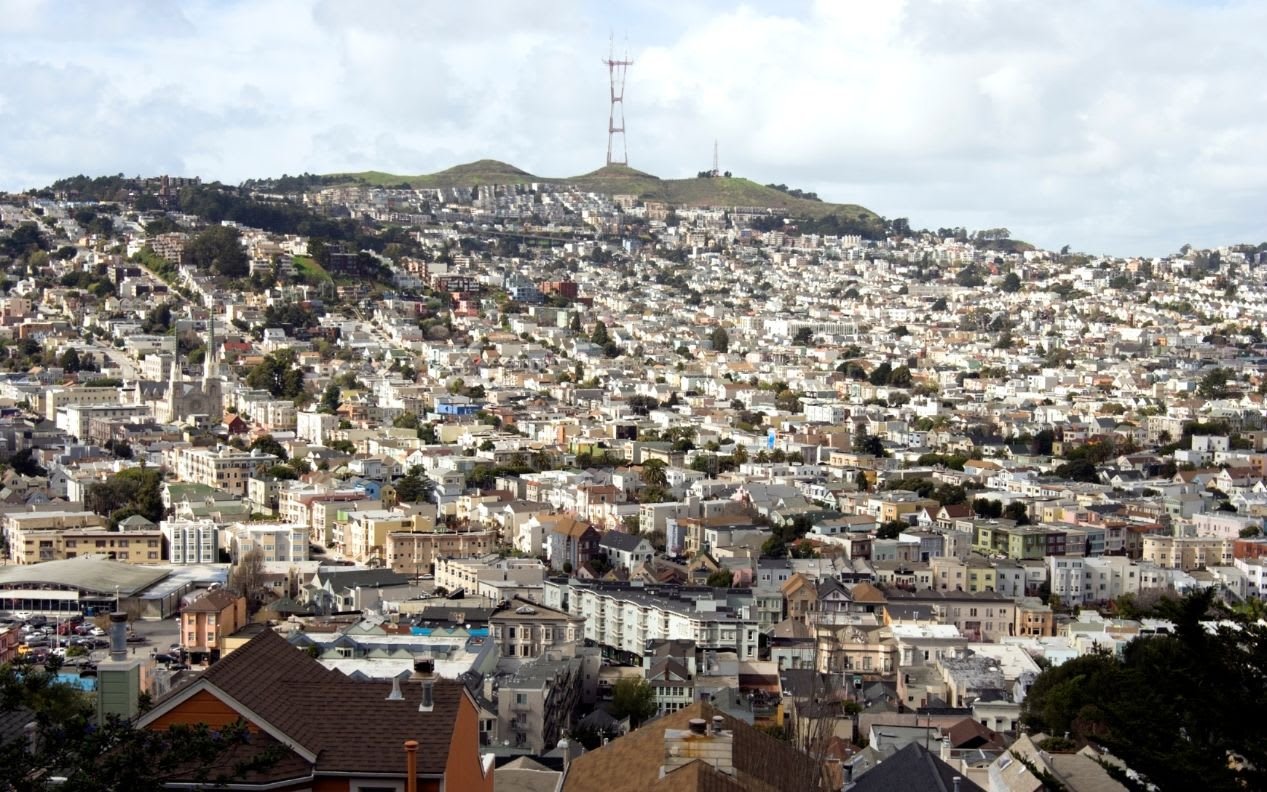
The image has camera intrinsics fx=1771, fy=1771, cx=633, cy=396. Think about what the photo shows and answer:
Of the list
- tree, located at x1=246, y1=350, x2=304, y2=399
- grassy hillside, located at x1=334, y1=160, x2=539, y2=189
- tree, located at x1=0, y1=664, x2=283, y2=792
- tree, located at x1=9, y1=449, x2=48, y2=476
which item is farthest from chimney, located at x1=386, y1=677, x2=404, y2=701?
grassy hillside, located at x1=334, y1=160, x2=539, y2=189

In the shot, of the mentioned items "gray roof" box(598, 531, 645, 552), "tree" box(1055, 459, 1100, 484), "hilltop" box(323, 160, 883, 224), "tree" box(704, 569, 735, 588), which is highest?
"hilltop" box(323, 160, 883, 224)

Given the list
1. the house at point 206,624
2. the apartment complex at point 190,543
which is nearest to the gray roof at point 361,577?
the house at point 206,624

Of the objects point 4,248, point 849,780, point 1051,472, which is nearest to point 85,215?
point 4,248

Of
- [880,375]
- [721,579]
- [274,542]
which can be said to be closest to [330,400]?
[274,542]

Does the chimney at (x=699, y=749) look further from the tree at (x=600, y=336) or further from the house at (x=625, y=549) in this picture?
the tree at (x=600, y=336)

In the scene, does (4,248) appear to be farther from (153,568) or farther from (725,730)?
(725,730)

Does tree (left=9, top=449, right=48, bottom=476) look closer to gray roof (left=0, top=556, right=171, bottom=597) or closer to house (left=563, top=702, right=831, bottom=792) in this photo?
gray roof (left=0, top=556, right=171, bottom=597)
